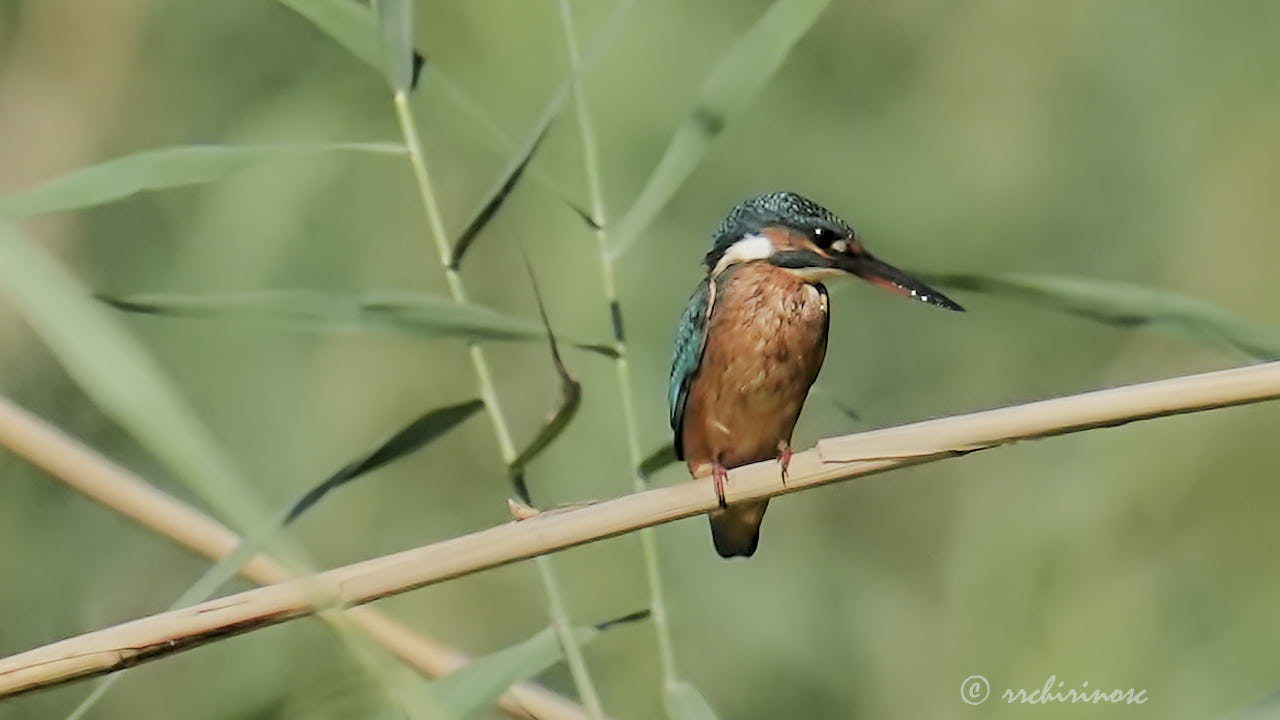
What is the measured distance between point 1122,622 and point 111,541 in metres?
1.82

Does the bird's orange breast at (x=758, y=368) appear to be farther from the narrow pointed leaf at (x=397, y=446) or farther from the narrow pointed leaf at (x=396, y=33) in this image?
the narrow pointed leaf at (x=396, y=33)

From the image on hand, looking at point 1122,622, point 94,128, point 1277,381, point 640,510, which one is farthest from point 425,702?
point 94,128

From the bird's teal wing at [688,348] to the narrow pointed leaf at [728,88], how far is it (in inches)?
22.4

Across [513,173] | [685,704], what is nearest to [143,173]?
[513,173]

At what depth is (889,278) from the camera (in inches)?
72.7

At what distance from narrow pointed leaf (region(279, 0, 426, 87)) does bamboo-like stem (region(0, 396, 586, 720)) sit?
56 centimetres

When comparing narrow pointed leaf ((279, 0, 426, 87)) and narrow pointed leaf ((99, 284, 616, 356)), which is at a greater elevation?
narrow pointed leaf ((279, 0, 426, 87))

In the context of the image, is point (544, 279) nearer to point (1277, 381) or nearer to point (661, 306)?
point (661, 306)

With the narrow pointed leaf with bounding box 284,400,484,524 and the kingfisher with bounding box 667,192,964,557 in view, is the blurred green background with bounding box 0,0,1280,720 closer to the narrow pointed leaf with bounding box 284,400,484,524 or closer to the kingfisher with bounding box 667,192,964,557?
the kingfisher with bounding box 667,192,964,557

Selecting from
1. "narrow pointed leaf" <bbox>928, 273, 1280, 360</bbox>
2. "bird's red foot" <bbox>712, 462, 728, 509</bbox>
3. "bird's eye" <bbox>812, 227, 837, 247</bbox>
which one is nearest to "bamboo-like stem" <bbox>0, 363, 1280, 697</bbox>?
"bird's red foot" <bbox>712, 462, 728, 509</bbox>

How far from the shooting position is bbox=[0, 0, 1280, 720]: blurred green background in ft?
8.69

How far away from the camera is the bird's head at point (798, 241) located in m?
2.00

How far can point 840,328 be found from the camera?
2.90 meters

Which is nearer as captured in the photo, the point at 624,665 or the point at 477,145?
the point at 624,665
